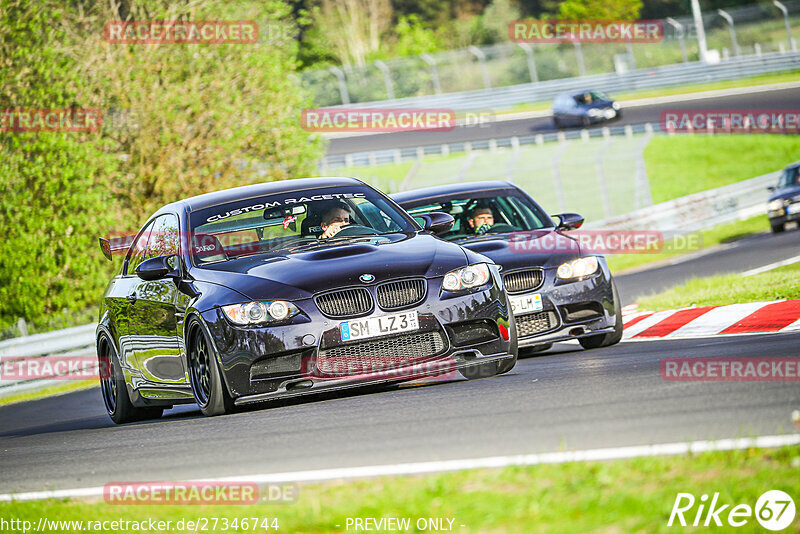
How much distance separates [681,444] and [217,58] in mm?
24213

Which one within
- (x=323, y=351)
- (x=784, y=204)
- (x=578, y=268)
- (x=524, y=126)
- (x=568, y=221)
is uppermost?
(x=323, y=351)

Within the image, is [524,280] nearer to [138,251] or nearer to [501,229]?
[501,229]

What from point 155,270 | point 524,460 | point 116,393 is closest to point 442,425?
point 524,460

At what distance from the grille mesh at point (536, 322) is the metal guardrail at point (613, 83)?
42.8 meters

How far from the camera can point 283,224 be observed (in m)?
→ 8.92

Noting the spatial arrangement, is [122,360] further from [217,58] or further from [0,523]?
[217,58]

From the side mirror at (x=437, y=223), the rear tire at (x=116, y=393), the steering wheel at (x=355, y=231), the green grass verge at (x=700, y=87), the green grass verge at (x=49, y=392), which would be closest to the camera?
the steering wheel at (x=355, y=231)

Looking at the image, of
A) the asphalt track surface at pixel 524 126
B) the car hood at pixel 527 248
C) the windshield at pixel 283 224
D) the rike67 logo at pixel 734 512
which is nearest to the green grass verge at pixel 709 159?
the asphalt track surface at pixel 524 126

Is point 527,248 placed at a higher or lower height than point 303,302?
lower

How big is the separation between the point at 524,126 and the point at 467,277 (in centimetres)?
4197

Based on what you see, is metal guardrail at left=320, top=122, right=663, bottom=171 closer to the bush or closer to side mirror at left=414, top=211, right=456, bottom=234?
the bush

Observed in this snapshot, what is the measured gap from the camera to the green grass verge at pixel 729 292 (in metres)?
12.2

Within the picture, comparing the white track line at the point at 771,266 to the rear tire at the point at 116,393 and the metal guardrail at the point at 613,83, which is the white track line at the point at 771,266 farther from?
the metal guardrail at the point at 613,83

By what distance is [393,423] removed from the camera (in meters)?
6.68
